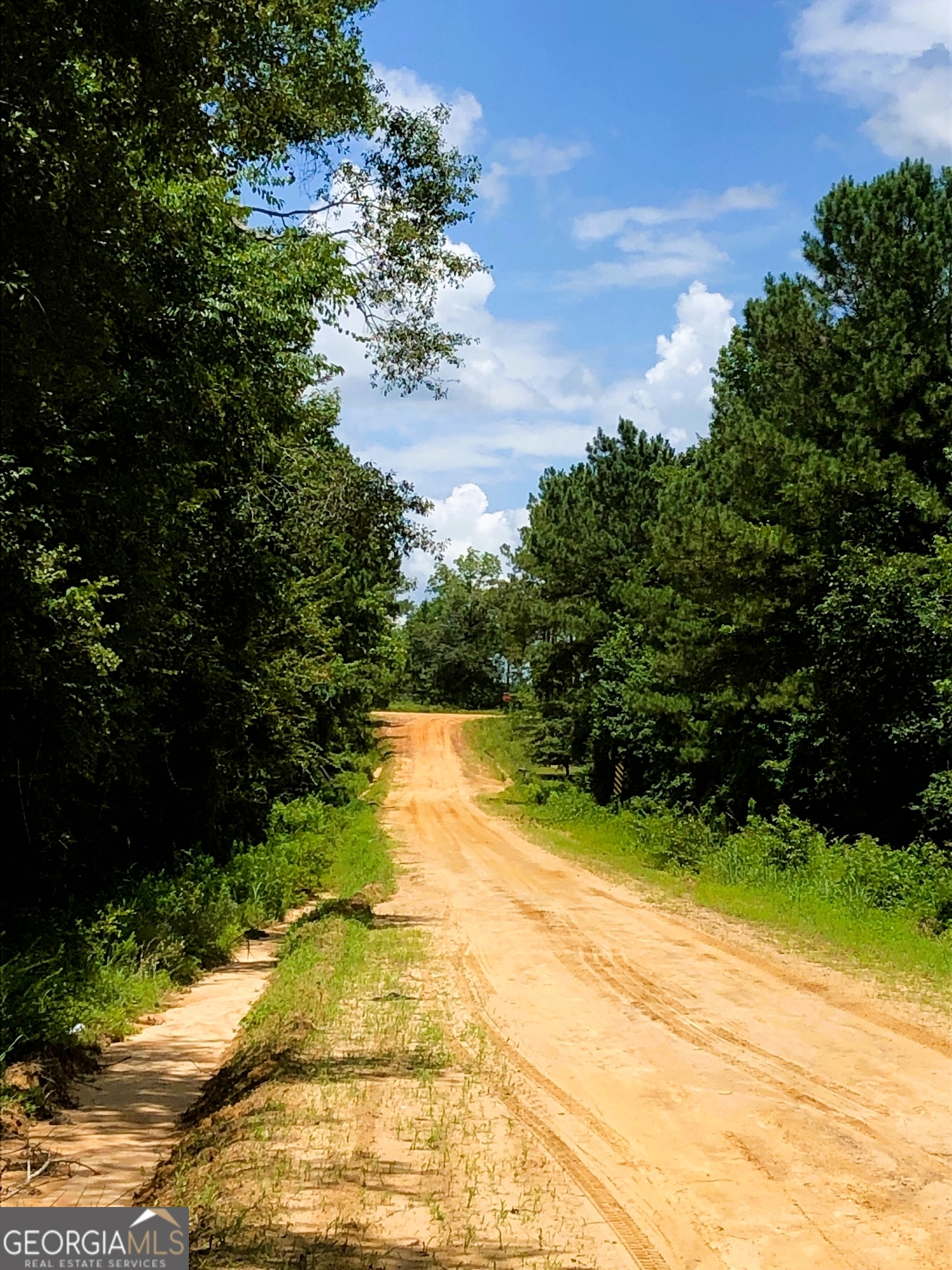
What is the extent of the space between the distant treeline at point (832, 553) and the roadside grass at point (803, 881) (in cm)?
139

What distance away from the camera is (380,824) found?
32625 millimetres

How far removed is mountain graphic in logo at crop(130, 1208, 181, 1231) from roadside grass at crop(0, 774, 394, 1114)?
268 cm

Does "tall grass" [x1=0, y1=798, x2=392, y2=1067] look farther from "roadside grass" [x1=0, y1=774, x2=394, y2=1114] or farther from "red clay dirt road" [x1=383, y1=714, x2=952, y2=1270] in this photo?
"red clay dirt road" [x1=383, y1=714, x2=952, y2=1270]

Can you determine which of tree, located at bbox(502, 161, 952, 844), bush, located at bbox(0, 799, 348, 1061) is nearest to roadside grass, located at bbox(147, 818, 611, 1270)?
bush, located at bbox(0, 799, 348, 1061)

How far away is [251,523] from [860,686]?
10.5m

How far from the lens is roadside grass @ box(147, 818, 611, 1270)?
455 centimetres

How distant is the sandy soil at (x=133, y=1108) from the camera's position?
5.65 m

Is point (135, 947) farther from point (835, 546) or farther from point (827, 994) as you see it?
point (835, 546)

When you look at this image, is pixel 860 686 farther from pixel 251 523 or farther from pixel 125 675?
pixel 125 675

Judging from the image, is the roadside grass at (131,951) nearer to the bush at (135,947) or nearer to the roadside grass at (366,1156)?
the bush at (135,947)

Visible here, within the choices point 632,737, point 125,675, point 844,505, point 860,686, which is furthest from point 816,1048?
point 632,737

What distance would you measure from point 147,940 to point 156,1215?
821 centimetres

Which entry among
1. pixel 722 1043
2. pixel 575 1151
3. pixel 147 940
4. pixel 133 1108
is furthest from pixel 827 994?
pixel 147 940

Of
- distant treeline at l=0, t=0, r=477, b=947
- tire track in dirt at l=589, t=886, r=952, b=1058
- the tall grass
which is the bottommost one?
the tall grass
